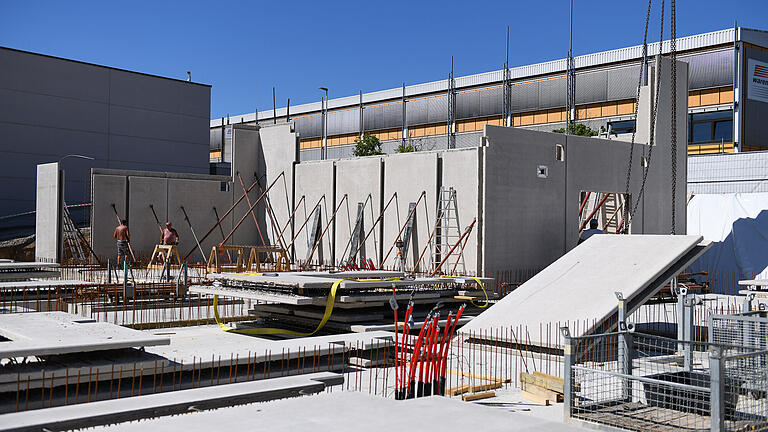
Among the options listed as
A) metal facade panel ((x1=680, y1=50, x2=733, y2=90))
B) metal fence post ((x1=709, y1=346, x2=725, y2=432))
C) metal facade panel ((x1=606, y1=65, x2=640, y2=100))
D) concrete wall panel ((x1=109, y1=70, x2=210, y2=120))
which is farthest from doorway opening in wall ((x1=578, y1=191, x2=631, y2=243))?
concrete wall panel ((x1=109, y1=70, x2=210, y2=120))

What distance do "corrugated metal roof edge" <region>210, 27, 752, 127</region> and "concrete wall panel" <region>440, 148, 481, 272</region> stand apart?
31.2 meters

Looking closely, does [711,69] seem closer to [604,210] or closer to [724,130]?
[724,130]

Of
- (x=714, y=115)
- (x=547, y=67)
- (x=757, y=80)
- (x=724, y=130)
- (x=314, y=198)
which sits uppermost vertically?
(x=547, y=67)

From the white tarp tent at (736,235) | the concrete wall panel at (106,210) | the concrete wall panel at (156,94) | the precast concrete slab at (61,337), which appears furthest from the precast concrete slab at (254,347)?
the concrete wall panel at (156,94)

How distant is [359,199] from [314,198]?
299 centimetres

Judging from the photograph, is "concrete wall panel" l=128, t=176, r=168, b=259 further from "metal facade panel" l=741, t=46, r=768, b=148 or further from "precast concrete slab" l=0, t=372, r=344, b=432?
"metal facade panel" l=741, t=46, r=768, b=148

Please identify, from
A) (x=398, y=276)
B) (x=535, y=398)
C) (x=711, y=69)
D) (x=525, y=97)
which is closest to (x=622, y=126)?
(x=711, y=69)

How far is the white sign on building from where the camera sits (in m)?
48.8

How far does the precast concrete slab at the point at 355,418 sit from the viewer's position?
7207 mm

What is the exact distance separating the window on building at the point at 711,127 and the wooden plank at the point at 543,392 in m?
43.4

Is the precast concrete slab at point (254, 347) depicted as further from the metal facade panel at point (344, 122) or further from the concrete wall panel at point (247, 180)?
the metal facade panel at point (344, 122)

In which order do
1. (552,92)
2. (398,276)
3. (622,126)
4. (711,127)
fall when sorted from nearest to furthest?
(398,276) < (711,127) < (622,126) < (552,92)

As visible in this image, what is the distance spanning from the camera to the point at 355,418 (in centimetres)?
755

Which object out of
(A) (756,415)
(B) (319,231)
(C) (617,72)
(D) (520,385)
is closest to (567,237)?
(B) (319,231)
